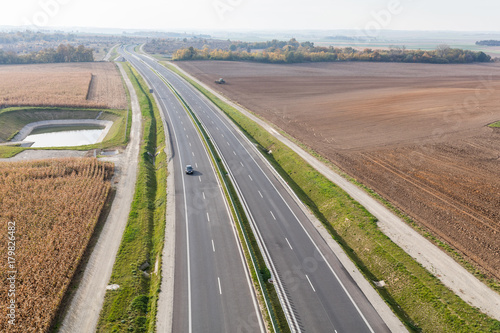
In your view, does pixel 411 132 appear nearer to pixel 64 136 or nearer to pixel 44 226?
pixel 44 226

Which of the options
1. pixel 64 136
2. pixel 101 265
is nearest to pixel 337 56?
pixel 64 136

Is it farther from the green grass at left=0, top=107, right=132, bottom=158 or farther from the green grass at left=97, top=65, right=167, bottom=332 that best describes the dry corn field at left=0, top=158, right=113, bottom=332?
the green grass at left=0, top=107, right=132, bottom=158

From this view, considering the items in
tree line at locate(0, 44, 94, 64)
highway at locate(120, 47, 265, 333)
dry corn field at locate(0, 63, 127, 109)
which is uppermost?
tree line at locate(0, 44, 94, 64)

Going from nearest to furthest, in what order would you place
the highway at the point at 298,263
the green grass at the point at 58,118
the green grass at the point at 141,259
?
the green grass at the point at 141,259
the highway at the point at 298,263
the green grass at the point at 58,118

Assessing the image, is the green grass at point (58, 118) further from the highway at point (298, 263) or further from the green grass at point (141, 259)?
the highway at point (298, 263)

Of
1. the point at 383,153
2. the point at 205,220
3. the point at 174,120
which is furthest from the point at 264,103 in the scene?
the point at 205,220

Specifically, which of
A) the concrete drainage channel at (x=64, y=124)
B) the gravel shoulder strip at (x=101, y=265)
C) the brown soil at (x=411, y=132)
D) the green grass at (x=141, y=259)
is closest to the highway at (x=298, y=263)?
the green grass at (x=141, y=259)

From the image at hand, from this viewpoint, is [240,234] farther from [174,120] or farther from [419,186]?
[174,120]

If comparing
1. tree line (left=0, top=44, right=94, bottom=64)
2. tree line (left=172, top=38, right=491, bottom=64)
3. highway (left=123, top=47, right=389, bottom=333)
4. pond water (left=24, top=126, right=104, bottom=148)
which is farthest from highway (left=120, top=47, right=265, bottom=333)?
tree line (left=0, top=44, right=94, bottom=64)
